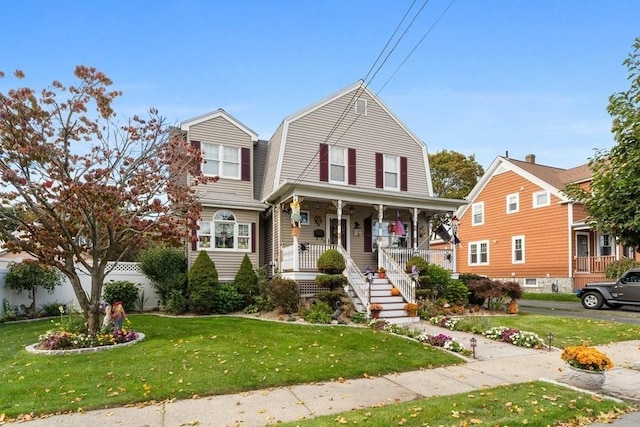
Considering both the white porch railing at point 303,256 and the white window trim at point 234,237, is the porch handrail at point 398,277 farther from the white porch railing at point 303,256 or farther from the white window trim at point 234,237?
the white window trim at point 234,237

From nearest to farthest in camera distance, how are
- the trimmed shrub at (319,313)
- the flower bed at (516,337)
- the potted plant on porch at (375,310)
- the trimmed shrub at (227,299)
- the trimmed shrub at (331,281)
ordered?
the flower bed at (516,337) < the trimmed shrub at (319,313) < the potted plant on porch at (375,310) < the trimmed shrub at (331,281) < the trimmed shrub at (227,299)

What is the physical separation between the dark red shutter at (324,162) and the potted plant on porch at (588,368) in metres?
12.2

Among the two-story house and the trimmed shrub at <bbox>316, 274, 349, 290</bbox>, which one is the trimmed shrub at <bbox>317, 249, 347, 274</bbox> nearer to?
the trimmed shrub at <bbox>316, 274, 349, 290</bbox>

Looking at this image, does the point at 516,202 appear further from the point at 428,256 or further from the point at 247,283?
the point at 247,283

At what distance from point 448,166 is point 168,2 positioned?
101 feet

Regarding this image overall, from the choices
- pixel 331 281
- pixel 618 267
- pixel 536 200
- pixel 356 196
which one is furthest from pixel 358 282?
pixel 536 200

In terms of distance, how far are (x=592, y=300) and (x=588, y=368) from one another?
1318 centimetres

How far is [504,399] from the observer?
5859 millimetres

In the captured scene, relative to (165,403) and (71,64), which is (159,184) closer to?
(71,64)

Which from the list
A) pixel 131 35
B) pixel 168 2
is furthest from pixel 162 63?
pixel 168 2

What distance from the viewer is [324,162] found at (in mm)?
17875

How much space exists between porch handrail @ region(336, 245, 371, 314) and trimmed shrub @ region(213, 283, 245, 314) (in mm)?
4034

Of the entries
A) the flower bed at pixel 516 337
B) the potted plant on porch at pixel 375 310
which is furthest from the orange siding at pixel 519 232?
the flower bed at pixel 516 337

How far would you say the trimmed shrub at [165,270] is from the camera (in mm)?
15727
